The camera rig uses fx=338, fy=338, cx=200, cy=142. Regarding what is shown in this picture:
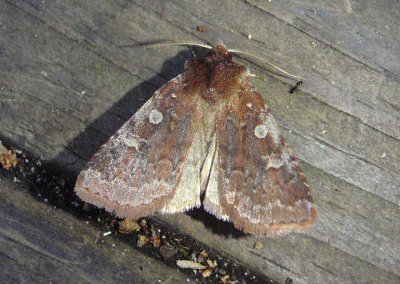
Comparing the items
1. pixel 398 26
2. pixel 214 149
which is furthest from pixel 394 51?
pixel 214 149

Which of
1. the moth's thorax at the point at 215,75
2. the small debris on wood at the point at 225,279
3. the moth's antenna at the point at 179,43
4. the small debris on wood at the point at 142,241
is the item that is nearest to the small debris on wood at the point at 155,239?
the small debris on wood at the point at 142,241

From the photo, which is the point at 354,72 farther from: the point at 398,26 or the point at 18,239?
the point at 18,239

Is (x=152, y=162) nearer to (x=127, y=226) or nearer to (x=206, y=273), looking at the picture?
(x=127, y=226)

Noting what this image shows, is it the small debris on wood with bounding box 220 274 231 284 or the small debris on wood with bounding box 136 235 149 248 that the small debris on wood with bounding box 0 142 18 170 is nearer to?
the small debris on wood with bounding box 136 235 149 248

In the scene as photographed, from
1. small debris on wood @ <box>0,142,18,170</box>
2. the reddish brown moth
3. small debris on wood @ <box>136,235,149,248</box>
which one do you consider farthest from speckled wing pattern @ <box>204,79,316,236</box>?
small debris on wood @ <box>0,142,18,170</box>

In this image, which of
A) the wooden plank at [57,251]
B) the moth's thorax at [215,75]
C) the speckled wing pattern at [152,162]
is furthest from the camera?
the moth's thorax at [215,75]

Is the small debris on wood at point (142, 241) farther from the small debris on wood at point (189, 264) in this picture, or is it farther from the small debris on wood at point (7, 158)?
the small debris on wood at point (7, 158)

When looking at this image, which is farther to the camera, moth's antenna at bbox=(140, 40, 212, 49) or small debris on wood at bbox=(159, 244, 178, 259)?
moth's antenna at bbox=(140, 40, 212, 49)
